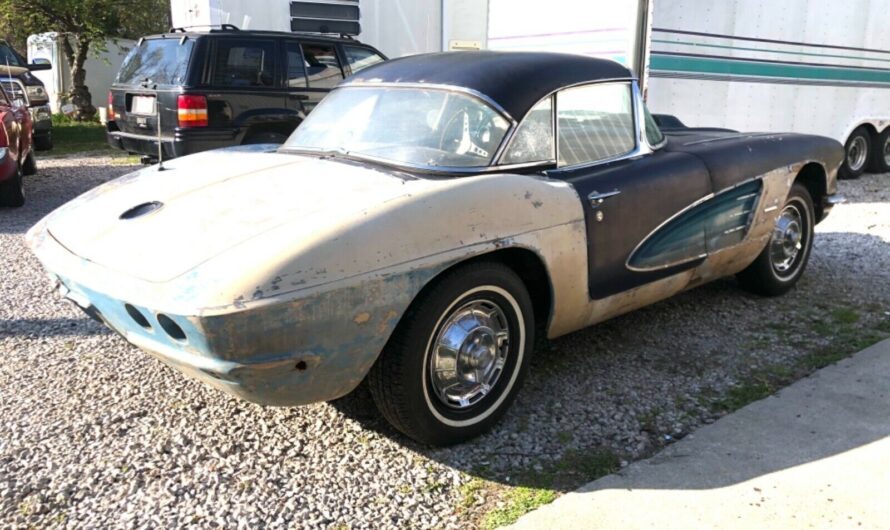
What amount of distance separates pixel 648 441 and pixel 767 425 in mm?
584

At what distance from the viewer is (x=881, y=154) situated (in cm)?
1124

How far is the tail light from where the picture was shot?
7.84 meters

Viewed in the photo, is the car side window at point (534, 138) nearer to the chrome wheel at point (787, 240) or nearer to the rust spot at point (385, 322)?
the rust spot at point (385, 322)

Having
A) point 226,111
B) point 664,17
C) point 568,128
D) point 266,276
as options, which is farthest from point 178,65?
point 266,276

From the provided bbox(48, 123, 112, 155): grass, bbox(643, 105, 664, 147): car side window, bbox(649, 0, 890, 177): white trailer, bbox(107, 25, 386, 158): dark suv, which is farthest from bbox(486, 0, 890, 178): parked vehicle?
→ bbox(48, 123, 112, 155): grass

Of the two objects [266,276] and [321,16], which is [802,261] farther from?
[321,16]

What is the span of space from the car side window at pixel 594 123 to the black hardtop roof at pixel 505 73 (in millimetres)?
71

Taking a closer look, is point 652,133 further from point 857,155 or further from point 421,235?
point 857,155

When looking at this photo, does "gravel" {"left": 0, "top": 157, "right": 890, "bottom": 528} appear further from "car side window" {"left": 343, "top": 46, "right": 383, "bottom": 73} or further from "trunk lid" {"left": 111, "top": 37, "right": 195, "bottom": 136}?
"car side window" {"left": 343, "top": 46, "right": 383, "bottom": 73}

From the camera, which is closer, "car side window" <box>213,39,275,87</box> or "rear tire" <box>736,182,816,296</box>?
"rear tire" <box>736,182,816,296</box>

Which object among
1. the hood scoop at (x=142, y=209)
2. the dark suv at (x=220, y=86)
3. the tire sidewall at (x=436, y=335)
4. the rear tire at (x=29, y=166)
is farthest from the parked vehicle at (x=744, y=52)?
the rear tire at (x=29, y=166)

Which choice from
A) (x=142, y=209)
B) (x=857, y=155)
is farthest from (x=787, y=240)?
(x=857, y=155)

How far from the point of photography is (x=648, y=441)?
3.31 m

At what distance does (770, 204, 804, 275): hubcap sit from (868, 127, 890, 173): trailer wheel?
7.21 meters
